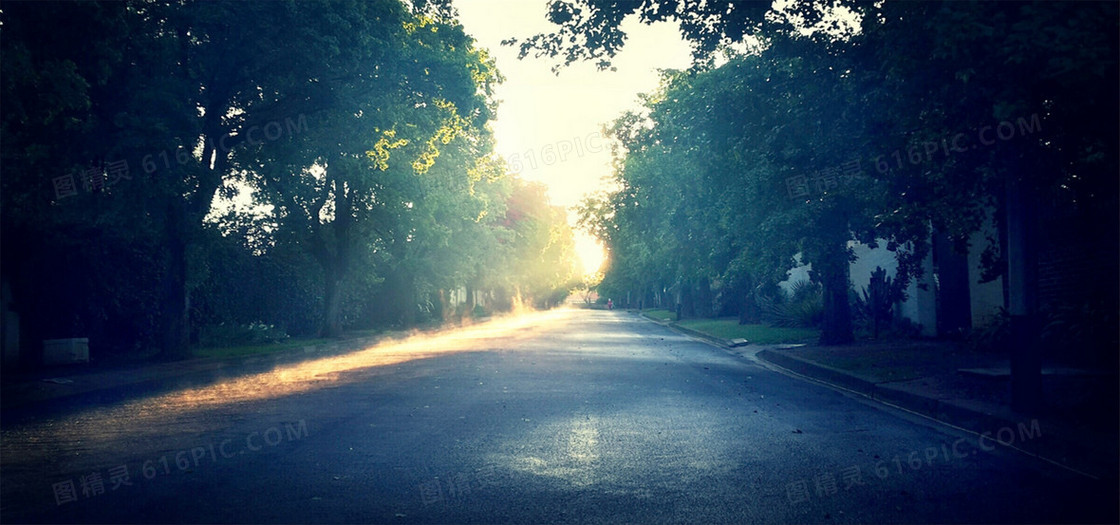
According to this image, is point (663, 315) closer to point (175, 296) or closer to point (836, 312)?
point (836, 312)

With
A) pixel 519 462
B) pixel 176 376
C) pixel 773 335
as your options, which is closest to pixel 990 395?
pixel 519 462

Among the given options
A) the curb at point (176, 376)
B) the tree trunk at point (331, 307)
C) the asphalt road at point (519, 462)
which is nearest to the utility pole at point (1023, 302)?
the asphalt road at point (519, 462)

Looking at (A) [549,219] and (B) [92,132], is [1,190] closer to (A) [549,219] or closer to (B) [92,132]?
(B) [92,132]

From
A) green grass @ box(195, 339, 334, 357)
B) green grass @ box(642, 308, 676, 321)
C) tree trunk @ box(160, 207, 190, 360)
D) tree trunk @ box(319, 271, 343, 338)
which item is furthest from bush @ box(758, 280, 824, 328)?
green grass @ box(642, 308, 676, 321)

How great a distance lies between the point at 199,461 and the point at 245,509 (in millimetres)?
1885

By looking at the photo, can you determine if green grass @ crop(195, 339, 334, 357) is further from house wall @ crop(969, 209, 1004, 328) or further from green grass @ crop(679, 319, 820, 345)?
house wall @ crop(969, 209, 1004, 328)

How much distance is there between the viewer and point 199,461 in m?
7.05

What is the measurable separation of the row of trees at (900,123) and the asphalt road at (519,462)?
2958 mm

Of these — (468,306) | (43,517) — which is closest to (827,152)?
(43,517)

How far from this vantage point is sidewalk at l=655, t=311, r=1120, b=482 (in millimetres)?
7148

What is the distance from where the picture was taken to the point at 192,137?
17.4m

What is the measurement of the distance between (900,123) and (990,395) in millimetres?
3485

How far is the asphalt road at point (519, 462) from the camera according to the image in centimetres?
540

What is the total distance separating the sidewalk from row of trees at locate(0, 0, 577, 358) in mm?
11915
